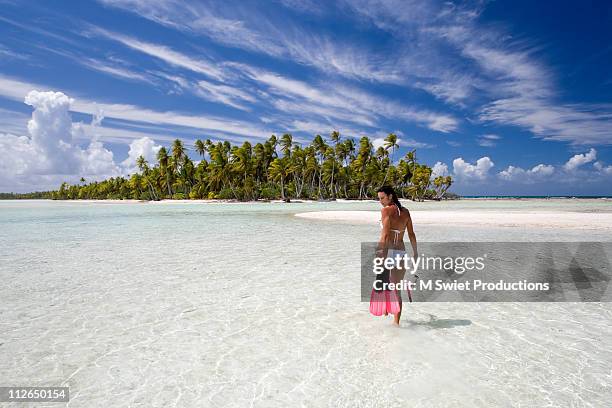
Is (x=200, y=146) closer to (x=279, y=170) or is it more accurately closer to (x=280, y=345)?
(x=279, y=170)

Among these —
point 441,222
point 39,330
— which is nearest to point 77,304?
point 39,330

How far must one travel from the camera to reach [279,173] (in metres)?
76.5

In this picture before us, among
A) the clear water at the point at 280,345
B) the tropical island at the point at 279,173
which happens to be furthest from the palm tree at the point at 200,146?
the clear water at the point at 280,345

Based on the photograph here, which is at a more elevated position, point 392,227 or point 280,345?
point 392,227

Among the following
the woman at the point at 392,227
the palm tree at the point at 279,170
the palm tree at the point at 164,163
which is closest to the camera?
the woman at the point at 392,227

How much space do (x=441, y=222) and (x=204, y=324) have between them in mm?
20943

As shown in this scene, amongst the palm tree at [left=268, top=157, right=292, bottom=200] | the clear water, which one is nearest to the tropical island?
the palm tree at [left=268, top=157, right=292, bottom=200]

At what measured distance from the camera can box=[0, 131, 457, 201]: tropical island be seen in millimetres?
79250

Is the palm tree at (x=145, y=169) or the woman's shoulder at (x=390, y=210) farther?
the palm tree at (x=145, y=169)

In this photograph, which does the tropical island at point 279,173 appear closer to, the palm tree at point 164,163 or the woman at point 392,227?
the palm tree at point 164,163

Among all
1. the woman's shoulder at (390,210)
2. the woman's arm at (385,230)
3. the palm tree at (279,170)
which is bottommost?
the woman's arm at (385,230)

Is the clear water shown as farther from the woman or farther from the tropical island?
the tropical island

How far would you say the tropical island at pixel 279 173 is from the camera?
7925 centimetres

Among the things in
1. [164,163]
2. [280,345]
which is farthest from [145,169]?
[280,345]
